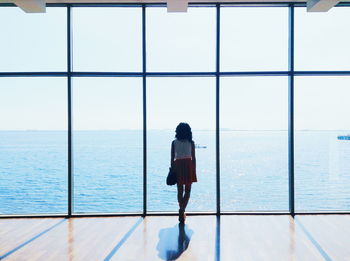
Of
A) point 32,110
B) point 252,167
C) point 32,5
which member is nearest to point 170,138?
point 252,167

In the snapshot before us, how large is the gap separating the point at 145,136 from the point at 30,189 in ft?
120

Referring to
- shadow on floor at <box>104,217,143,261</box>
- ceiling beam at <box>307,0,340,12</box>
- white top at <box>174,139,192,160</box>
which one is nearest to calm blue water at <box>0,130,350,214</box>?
shadow on floor at <box>104,217,143,261</box>

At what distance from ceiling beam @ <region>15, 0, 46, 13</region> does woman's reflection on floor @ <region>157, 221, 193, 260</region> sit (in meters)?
3.57

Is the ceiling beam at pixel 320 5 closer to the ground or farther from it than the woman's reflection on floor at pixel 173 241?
farther from it

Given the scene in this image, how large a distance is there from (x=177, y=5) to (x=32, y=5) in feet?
6.77

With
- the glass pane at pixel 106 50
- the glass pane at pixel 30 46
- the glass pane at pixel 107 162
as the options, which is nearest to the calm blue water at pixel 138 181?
the glass pane at pixel 107 162

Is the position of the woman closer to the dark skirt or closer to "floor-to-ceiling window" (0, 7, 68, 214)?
the dark skirt

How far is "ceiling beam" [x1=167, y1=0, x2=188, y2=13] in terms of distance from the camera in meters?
3.83

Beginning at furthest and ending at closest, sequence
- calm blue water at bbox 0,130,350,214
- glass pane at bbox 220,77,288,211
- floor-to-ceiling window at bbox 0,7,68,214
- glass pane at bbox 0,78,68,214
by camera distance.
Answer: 1. glass pane at bbox 220,77,288,211
2. calm blue water at bbox 0,130,350,214
3. glass pane at bbox 0,78,68,214
4. floor-to-ceiling window at bbox 0,7,68,214

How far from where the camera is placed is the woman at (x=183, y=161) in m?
3.76

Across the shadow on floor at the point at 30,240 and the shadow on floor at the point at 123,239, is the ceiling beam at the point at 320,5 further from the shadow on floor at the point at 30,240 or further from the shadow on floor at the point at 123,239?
the shadow on floor at the point at 30,240

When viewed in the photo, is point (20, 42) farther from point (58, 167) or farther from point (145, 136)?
point (145, 136)

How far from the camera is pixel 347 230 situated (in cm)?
350

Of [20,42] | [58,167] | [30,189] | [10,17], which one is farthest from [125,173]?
[10,17]
